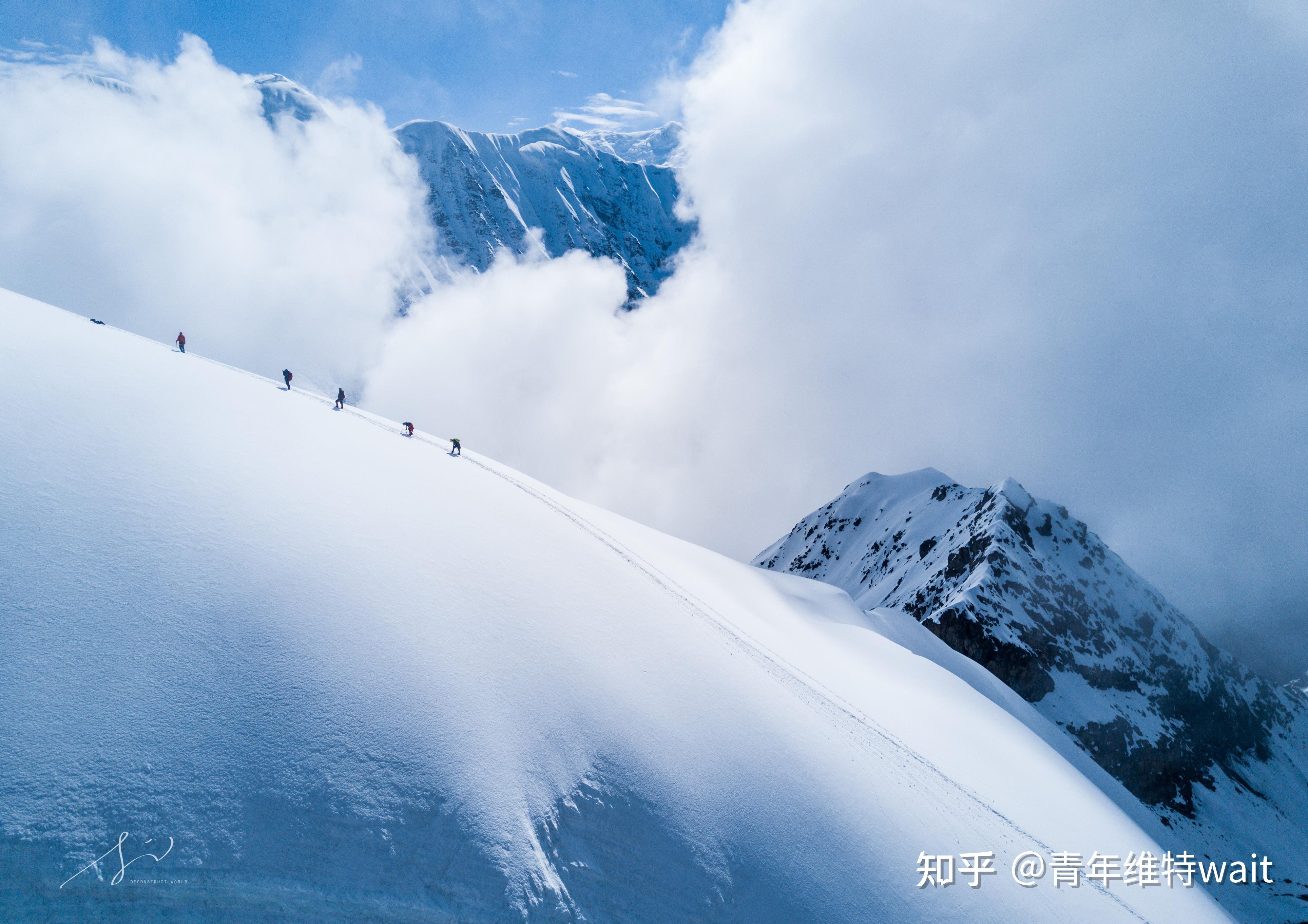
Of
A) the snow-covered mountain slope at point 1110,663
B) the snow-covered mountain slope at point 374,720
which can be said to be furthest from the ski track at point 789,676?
the snow-covered mountain slope at point 1110,663

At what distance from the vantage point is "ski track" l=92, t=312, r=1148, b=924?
19203 millimetres

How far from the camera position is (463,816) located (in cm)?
1129

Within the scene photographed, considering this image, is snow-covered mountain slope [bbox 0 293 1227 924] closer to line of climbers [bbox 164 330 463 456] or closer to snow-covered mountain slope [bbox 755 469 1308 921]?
line of climbers [bbox 164 330 463 456]

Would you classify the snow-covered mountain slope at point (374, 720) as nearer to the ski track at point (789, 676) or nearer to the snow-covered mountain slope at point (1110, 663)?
the ski track at point (789, 676)

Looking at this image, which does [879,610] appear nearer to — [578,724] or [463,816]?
[578,724]

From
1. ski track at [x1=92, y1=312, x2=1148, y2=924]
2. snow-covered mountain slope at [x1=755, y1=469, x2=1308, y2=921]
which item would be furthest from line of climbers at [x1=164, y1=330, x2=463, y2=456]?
snow-covered mountain slope at [x1=755, y1=469, x2=1308, y2=921]

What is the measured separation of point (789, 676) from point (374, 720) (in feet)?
49.4

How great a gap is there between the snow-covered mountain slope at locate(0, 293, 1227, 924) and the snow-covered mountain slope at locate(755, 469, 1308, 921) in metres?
42.4

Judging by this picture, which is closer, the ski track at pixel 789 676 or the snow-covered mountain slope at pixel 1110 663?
the ski track at pixel 789 676

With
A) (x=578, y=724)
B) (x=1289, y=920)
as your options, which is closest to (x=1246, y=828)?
(x=1289, y=920)

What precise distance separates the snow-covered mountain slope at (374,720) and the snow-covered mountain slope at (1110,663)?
139ft

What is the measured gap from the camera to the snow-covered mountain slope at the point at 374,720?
9.66 metres

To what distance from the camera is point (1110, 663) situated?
213ft

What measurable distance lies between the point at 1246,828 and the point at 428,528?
9204cm
